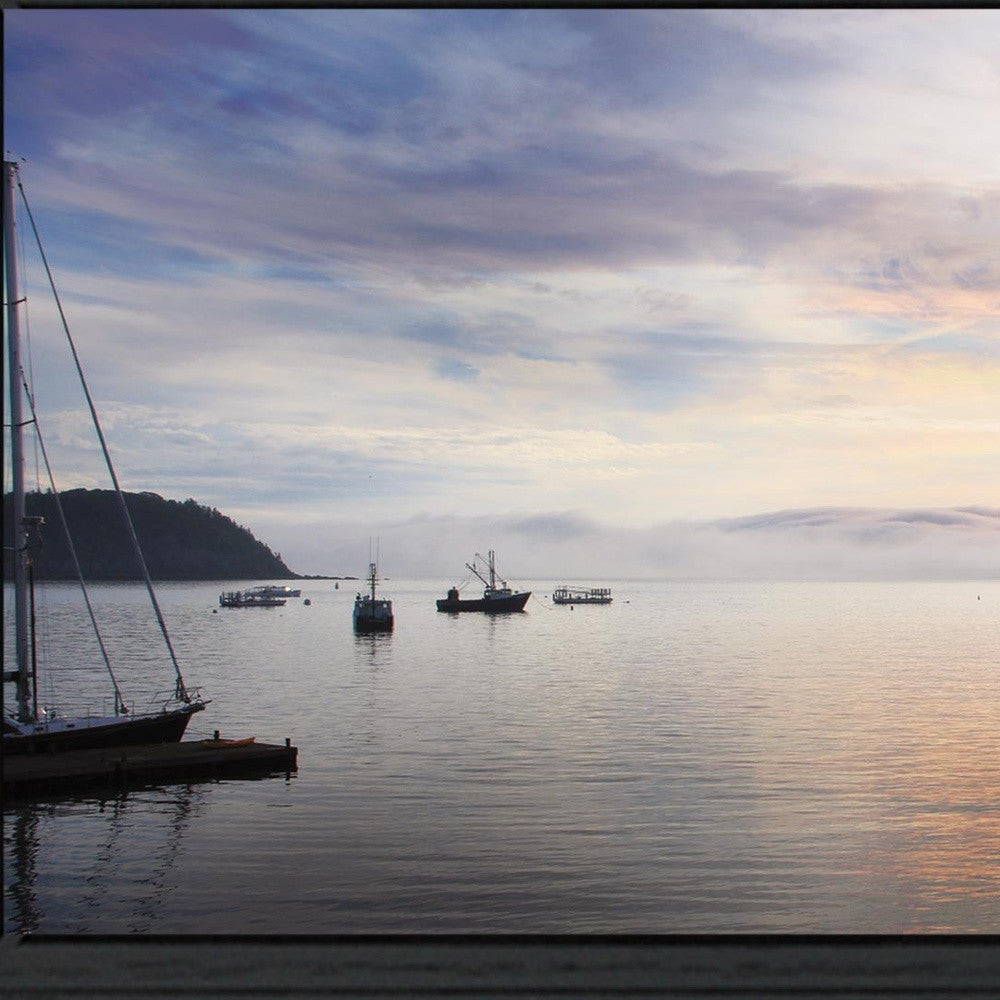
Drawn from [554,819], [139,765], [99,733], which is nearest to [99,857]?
[139,765]

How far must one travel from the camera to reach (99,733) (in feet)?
56.8

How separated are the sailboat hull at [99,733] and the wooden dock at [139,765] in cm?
16

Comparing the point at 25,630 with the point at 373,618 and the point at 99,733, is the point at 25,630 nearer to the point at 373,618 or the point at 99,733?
the point at 99,733

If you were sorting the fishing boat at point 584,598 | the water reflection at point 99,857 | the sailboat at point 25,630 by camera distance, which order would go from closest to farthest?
the water reflection at point 99,857 < the sailboat at point 25,630 < the fishing boat at point 584,598

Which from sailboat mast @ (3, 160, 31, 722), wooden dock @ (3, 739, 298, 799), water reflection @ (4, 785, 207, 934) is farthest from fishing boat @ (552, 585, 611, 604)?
sailboat mast @ (3, 160, 31, 722)

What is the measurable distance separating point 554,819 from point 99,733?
753 cm

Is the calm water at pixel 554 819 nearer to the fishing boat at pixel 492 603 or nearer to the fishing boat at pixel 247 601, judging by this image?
the fishing boat at pixel 492 603

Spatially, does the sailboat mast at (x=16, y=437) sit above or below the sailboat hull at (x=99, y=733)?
above

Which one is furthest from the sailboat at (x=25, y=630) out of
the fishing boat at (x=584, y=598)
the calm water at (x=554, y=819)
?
the fishing boat at (x=584, y=598)

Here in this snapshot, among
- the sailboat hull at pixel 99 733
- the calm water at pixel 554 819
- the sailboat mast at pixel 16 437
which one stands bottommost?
the calm water at pixel 554 819

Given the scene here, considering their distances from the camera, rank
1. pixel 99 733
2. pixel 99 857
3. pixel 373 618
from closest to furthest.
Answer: pixel 99 857 < pixel 99 733 < pixel 373 618

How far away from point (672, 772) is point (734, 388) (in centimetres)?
6323

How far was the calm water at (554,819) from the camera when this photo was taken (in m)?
10.3

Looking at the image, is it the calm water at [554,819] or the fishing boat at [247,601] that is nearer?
the calm water at [554,819]
